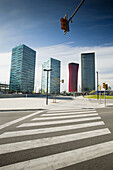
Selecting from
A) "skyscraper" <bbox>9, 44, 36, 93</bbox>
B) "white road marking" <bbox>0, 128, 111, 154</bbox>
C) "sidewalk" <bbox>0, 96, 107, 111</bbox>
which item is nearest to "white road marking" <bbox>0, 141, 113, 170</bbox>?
"white road marking" <bbox>0, 128, 111, 154</bbox>

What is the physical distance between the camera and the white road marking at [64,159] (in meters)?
2.18

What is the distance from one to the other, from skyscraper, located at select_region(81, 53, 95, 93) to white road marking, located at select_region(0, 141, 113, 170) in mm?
155400

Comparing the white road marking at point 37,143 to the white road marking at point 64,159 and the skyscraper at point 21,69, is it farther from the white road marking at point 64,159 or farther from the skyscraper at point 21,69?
the skyscraper at point 21,69

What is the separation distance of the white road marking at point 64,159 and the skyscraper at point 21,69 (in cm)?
13795

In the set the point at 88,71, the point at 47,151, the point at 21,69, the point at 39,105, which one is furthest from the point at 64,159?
the point at 88,71

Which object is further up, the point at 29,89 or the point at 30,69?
the point at 30,69

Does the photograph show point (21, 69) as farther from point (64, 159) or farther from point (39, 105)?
point (64, 159)

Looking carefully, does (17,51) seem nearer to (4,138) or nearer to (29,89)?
(29,89)

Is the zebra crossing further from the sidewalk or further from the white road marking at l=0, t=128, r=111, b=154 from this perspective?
the sidewalk

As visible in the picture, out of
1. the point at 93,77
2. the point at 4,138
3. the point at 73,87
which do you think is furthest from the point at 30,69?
the point at 4,138

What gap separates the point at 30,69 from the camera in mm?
148250

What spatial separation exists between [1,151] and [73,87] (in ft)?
641

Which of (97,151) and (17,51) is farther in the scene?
(17,51)

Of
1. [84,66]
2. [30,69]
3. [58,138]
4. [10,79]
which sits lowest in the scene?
[58,138]
